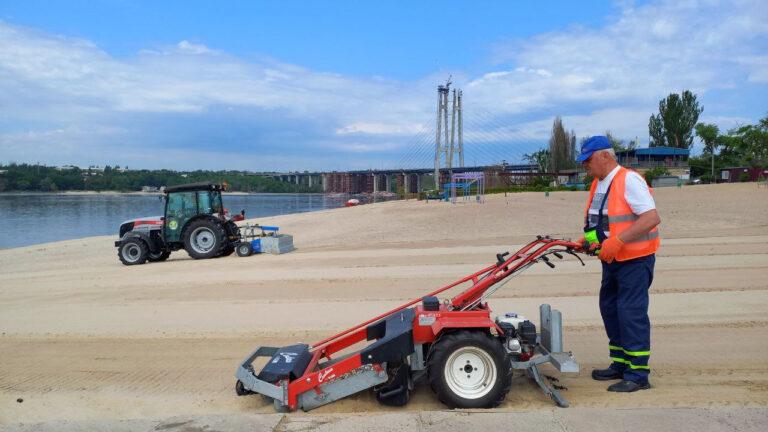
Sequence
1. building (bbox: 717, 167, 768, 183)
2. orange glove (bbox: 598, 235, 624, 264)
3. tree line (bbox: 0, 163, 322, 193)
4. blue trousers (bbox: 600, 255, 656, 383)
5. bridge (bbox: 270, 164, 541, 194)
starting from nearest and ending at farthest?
orange glove (bbox: 598, 235, 624, 264), blue trousers (bbox: 600, 255, 656, 383), building (bbox: 717, 167, 768, 183), bridge (bbox: 270, 164, 541, 194), tree line (bbox: 0, 163, 322, 193)

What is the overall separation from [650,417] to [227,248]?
44.4 ft

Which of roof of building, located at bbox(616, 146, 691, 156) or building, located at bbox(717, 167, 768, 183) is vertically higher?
roof of building, located at bbox(616, 146, 691, 156)

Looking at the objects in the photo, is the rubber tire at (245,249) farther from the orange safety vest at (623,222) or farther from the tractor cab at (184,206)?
the orange safety vest at (623,222)

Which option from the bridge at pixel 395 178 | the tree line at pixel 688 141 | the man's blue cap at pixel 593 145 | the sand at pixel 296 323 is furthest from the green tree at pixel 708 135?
the man's blue cap at pixel 593 145

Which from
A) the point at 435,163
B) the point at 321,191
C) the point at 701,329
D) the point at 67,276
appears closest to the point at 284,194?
the point at 321,191

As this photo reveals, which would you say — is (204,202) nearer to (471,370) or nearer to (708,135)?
(471,370)

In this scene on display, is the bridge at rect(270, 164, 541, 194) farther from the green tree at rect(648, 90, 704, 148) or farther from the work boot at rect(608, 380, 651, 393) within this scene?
the work boot at rect(608, 380, 651, 393)

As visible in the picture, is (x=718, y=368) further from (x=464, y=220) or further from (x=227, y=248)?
(x=464, y=220)

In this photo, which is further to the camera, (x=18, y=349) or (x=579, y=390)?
(x=18, y=349)

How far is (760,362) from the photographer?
198 inches

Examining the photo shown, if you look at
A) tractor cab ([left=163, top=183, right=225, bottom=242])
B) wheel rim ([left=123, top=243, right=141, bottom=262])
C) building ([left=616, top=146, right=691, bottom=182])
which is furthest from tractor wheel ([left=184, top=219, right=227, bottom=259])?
building ([left=616, top=146, right=691, bottom=182])

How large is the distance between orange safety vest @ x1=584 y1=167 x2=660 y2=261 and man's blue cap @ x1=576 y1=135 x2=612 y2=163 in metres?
0.28

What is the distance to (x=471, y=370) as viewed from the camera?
14.0 ft

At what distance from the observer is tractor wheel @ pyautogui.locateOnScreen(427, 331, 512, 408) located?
415 centimetres
